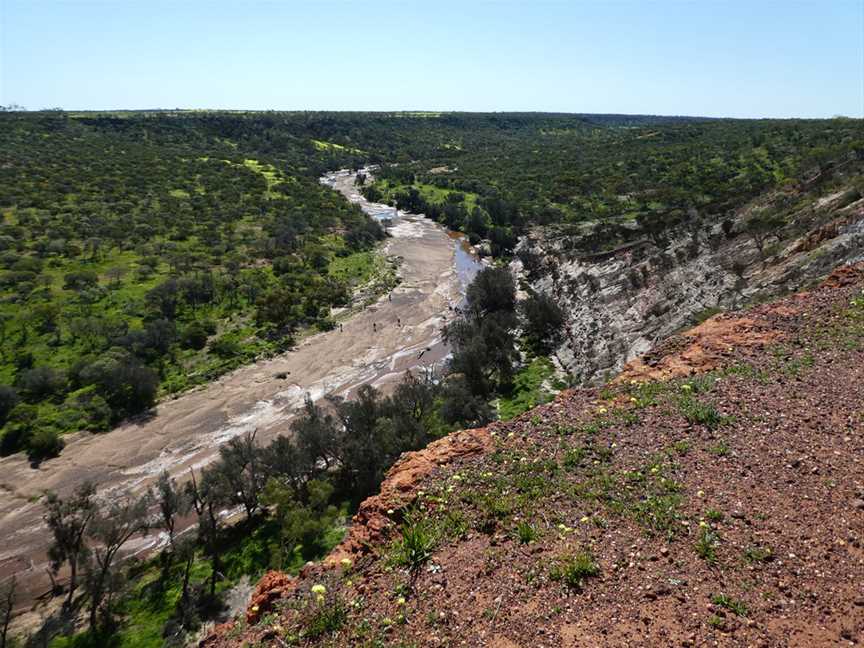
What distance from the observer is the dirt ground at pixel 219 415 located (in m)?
30.4

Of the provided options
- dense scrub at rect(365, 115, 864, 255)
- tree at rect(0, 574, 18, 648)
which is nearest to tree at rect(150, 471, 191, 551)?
tree at rect(0, 574, 18, 648)

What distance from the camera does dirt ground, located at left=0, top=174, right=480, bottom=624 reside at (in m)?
30.4

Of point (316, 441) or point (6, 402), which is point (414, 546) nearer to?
point (316, 441)

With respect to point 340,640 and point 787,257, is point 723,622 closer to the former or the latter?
point 340,640

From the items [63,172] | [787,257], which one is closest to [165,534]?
[787,257]

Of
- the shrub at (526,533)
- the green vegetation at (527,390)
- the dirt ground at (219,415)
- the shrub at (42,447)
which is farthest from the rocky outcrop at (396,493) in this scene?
the shrub at (42,447)

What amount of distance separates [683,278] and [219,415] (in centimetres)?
3969

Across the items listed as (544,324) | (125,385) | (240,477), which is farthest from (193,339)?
(544,324)

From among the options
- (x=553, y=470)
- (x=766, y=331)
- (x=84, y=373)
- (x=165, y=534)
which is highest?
(x=766, y=331)

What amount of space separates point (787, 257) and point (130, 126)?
7375 inches

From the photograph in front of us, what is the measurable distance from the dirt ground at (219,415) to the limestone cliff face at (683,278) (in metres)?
14.9

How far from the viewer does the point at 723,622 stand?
757 centimetres

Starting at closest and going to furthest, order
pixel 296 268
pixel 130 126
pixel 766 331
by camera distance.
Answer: pixel 766 331, pixel 296 268, pixel 130 126

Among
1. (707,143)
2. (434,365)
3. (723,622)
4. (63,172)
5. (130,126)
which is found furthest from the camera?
(130,126)
